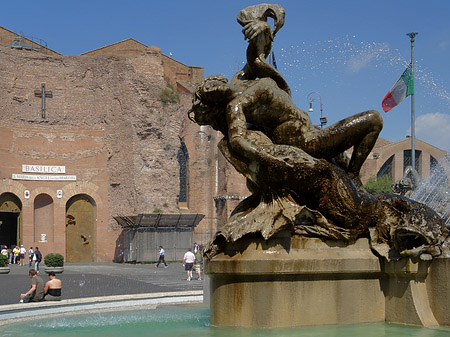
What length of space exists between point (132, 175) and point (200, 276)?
17115 millimetres

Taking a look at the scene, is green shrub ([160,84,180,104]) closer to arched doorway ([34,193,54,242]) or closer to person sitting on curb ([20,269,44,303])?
arched doorway ([34,193,54,242])

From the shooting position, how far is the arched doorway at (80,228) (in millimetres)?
→ 39281

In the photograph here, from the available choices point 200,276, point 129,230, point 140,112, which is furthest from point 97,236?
point 200,276

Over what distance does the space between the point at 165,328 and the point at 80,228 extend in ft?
114

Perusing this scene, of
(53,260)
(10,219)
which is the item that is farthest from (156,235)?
(53,260)

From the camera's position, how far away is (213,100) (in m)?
6.33

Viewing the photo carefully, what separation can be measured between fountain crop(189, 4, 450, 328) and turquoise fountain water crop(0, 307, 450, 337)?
0.15 meters

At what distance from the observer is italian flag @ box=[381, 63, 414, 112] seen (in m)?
23.7

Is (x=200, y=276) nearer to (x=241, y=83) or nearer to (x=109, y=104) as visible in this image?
(x=241, y=83)

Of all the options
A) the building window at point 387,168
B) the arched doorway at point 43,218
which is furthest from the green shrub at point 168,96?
the building window at point 387,168

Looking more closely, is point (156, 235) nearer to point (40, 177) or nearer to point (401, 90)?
point (40, 177)

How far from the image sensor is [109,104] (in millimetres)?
41094

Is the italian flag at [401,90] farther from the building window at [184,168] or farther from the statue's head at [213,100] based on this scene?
the building window at [184,168]

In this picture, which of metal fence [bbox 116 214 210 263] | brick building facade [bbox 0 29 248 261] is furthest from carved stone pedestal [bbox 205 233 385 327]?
brick building facade [bbox 0 29 248 261]
